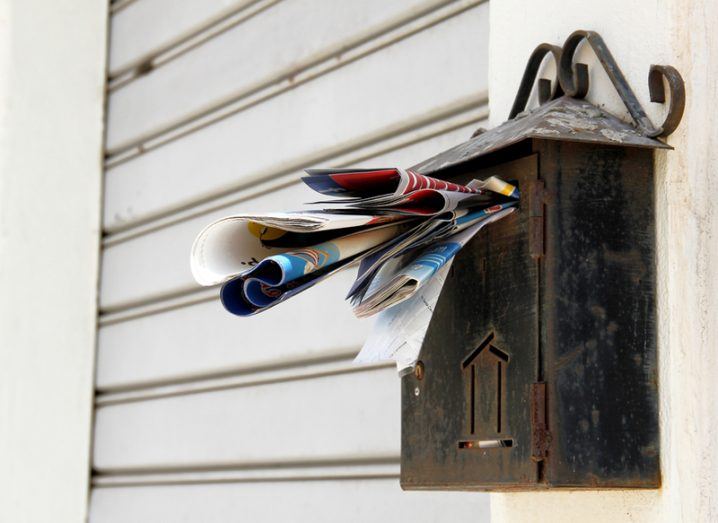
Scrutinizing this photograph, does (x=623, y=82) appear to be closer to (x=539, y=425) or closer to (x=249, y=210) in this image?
(x=539, y=425)

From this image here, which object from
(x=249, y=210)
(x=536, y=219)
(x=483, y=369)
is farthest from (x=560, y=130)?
(x=249, y=210)

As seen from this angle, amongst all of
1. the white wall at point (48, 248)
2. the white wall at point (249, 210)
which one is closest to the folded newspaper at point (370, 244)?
A: the white wall at point (249, 210)

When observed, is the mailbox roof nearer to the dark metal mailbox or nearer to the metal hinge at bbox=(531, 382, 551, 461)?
the dark metal mailbox

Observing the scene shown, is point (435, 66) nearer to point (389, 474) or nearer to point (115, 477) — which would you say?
point (389, 474)

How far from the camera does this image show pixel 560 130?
6.54 feet

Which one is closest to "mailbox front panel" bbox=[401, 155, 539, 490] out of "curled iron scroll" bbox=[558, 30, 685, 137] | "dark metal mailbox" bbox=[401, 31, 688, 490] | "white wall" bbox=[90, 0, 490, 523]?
"dark metal mailbox" bbox=[401, 31, 688, 490]

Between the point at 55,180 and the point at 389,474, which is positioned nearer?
the point at 389,474

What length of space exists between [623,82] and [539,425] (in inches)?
26.1

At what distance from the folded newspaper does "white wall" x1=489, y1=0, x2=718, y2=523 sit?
0.98 ft

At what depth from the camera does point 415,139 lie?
321 cm

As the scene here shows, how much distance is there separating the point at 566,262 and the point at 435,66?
1.29 metres

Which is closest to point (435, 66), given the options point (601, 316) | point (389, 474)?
point (389, 474)

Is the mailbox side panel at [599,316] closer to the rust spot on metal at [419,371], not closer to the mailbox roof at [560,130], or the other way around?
the mailbox roof at [560,130]

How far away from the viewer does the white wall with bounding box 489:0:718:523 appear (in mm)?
1979
